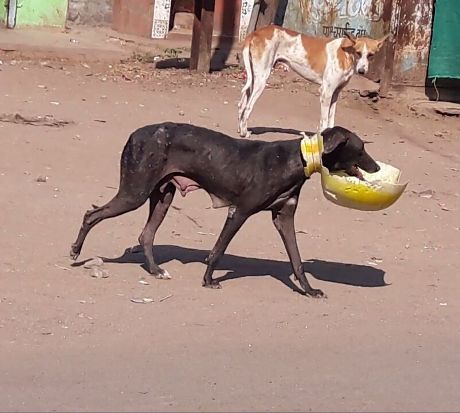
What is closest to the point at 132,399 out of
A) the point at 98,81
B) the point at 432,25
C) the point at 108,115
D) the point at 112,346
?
the point at 112,346

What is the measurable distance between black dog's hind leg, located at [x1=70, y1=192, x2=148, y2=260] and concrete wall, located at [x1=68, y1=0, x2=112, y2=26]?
10988 mm

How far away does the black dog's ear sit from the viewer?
7699 mm

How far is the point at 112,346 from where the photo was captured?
21.6ft

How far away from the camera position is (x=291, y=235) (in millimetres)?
8102

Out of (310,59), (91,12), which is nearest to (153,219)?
(310,59)

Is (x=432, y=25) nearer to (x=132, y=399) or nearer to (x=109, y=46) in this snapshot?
(x=109, y=46)

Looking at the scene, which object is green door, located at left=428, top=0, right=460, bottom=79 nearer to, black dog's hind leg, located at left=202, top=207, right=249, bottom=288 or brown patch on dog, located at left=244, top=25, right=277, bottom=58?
brown patch on dog, located at left=244, top=25, right=277, bottom=58

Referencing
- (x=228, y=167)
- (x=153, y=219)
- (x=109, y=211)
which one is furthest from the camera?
(x=153, y=219)

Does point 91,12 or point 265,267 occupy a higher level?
point 91,12

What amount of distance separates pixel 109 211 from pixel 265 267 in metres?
1.43

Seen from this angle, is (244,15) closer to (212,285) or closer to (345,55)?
(345,55)

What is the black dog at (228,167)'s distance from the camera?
25.6ft

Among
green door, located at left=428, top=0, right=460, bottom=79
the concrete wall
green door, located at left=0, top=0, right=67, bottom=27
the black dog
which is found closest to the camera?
the black dog

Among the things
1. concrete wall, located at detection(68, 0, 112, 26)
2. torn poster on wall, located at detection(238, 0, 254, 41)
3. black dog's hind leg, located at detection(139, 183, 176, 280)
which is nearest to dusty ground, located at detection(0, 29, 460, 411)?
black dog's hind leg, located at detection(139, 183, 176, 280)
